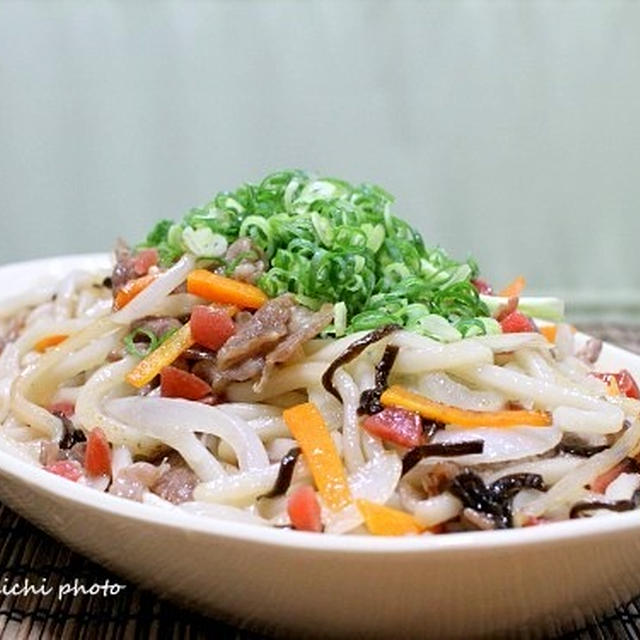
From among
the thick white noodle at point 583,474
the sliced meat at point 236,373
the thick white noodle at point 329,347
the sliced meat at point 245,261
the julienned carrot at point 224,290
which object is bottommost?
the thick white noodle at point 583,474

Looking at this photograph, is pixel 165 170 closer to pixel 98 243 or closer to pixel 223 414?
pixel 98 243

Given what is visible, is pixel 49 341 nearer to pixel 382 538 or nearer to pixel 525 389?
pixel 525 389

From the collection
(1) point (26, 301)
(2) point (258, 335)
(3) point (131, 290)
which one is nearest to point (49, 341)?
(3) point (131, 290)

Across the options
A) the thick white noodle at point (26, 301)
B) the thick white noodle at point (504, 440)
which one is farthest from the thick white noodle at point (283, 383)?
the thick white noodle at point (26, 301)

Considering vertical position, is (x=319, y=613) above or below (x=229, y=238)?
below

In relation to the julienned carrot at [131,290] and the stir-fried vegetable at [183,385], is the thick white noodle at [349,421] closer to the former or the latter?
the stir-fried vegetable at [183,385]

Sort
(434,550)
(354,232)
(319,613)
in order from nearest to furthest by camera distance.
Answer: (434,550)
(319,613)
(354,232)

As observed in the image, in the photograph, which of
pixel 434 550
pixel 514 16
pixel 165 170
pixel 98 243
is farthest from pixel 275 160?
pixel 434 550

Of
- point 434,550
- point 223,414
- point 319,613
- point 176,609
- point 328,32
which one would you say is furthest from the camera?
point 328,32
